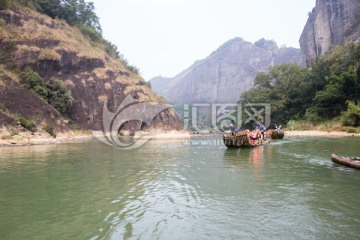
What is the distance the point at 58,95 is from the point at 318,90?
177ft

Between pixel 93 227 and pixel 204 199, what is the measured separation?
4091 mm

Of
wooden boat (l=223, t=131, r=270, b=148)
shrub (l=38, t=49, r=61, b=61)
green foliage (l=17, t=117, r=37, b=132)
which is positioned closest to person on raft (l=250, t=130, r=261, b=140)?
wooden boat (l=223, t=131, r=270, b=148)

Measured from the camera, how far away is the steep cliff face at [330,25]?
82688mm

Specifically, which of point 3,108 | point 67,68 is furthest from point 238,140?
point 67,68

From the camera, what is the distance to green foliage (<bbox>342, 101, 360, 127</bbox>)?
44.5 m

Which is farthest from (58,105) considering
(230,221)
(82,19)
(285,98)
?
(230,221)

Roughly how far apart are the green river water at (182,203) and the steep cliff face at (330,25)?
77.0 meters

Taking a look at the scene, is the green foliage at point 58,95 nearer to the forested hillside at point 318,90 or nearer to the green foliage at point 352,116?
the forested hillside at point 318,90

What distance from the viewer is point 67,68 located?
2643 inches

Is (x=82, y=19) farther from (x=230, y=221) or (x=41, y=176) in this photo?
(x=230, y=221)

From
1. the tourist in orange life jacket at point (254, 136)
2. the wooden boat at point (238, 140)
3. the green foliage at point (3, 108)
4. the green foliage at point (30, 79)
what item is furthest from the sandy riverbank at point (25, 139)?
the tourist in orange life jacket at point (254, 136)

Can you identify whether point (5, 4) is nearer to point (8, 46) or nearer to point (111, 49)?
point (8, 46)

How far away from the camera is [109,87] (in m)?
71.7
